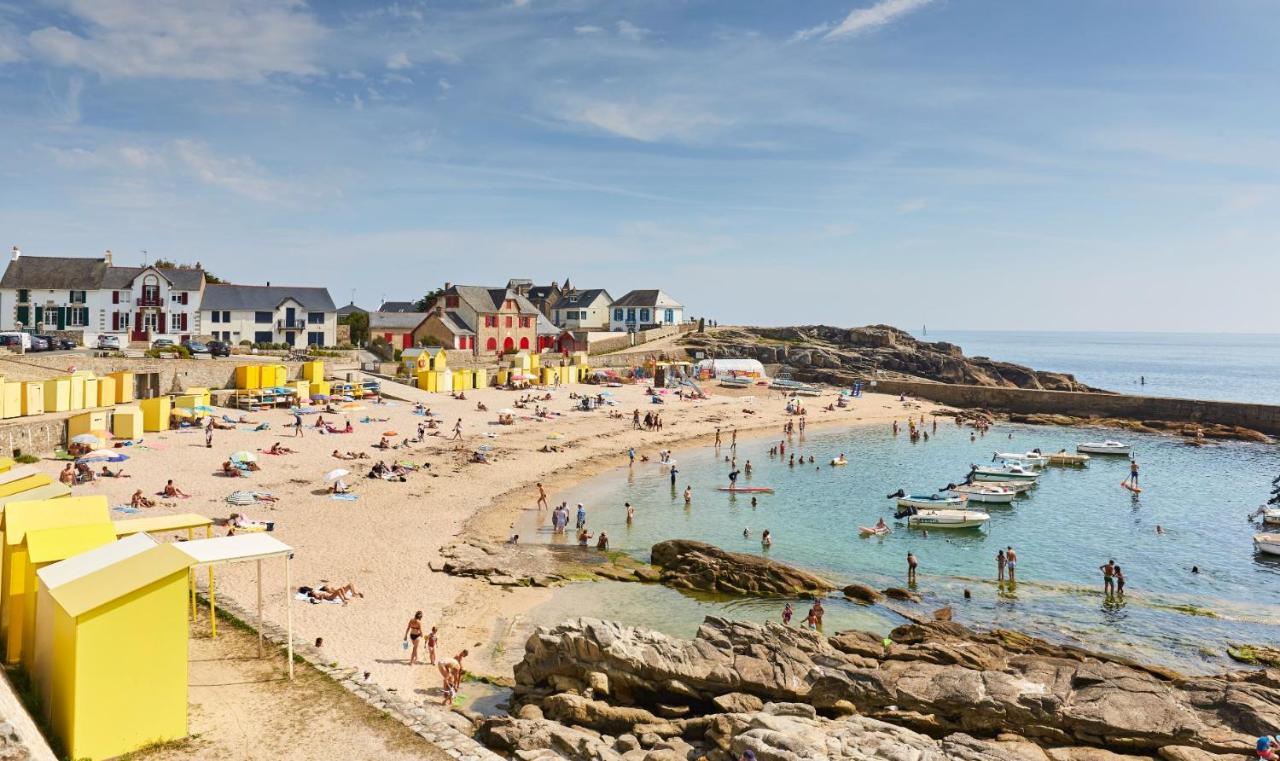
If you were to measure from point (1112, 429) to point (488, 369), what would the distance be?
157ft

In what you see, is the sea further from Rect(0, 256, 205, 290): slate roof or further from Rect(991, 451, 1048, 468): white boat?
Rect(0, 256, 205, 290): slate roof

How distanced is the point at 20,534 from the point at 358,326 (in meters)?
63.8

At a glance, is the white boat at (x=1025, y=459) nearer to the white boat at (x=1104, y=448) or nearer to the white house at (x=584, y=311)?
the white boat at (x=1104, y=448)

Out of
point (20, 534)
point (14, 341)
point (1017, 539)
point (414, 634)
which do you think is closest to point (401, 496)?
point (414, 634)

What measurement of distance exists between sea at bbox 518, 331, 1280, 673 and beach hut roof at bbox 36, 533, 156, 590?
10.4 metres

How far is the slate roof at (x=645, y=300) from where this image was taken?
3733 inches

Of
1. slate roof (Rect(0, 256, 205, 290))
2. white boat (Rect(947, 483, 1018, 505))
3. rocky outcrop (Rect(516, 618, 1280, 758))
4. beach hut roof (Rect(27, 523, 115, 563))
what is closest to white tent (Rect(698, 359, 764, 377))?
white boat (Rect(947, 483, 1018, 505))

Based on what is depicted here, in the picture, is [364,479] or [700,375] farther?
[700,375]

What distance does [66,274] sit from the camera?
57.0m

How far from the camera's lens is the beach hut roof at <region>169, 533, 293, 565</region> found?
1369cm

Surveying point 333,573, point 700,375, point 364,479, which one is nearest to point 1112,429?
point 700,375

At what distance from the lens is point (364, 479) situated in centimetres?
3247

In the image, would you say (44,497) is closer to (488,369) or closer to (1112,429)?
(488,369)

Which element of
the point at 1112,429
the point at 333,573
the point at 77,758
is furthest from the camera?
→ the point at 1112,429
